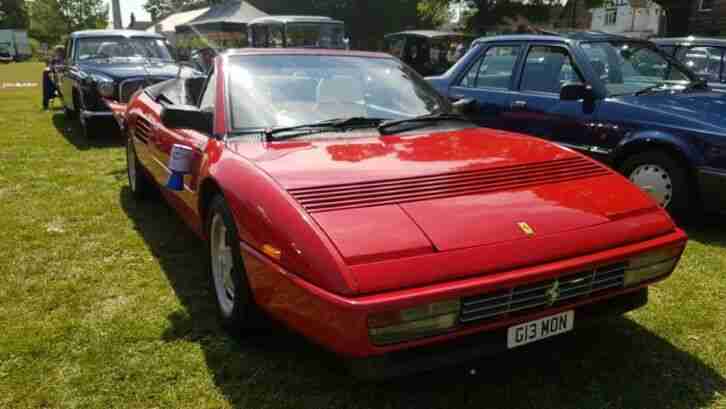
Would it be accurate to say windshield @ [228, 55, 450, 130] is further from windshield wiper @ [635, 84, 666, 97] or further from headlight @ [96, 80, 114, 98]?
headlight @ [96, 80, 114, 98]

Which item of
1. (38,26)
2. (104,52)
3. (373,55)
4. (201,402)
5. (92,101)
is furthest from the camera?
(38,26)

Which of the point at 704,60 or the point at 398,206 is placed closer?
the point at 398,206

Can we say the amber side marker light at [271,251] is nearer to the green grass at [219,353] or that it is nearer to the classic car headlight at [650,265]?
the green grass at [219,353]

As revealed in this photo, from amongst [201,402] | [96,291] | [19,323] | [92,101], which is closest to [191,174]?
[96,291]

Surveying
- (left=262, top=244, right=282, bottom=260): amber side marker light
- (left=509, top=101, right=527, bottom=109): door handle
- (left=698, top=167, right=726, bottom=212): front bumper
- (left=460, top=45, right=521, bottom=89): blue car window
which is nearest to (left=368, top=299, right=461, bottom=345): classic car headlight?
(left=262, top=244, right=282, bottom=260): amber side marker light

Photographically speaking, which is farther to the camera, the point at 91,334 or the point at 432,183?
the point at 91,334

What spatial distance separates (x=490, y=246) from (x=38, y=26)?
83.6 meters

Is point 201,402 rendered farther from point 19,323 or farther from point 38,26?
point 38,26

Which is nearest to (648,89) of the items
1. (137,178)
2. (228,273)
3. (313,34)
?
(228,273)

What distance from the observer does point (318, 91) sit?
3303 mm

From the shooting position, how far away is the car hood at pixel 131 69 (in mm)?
8289

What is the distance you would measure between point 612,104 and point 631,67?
2.48ft

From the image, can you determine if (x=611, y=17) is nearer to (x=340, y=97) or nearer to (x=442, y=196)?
(x=340, y=97)

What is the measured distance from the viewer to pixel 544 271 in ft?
6.88
